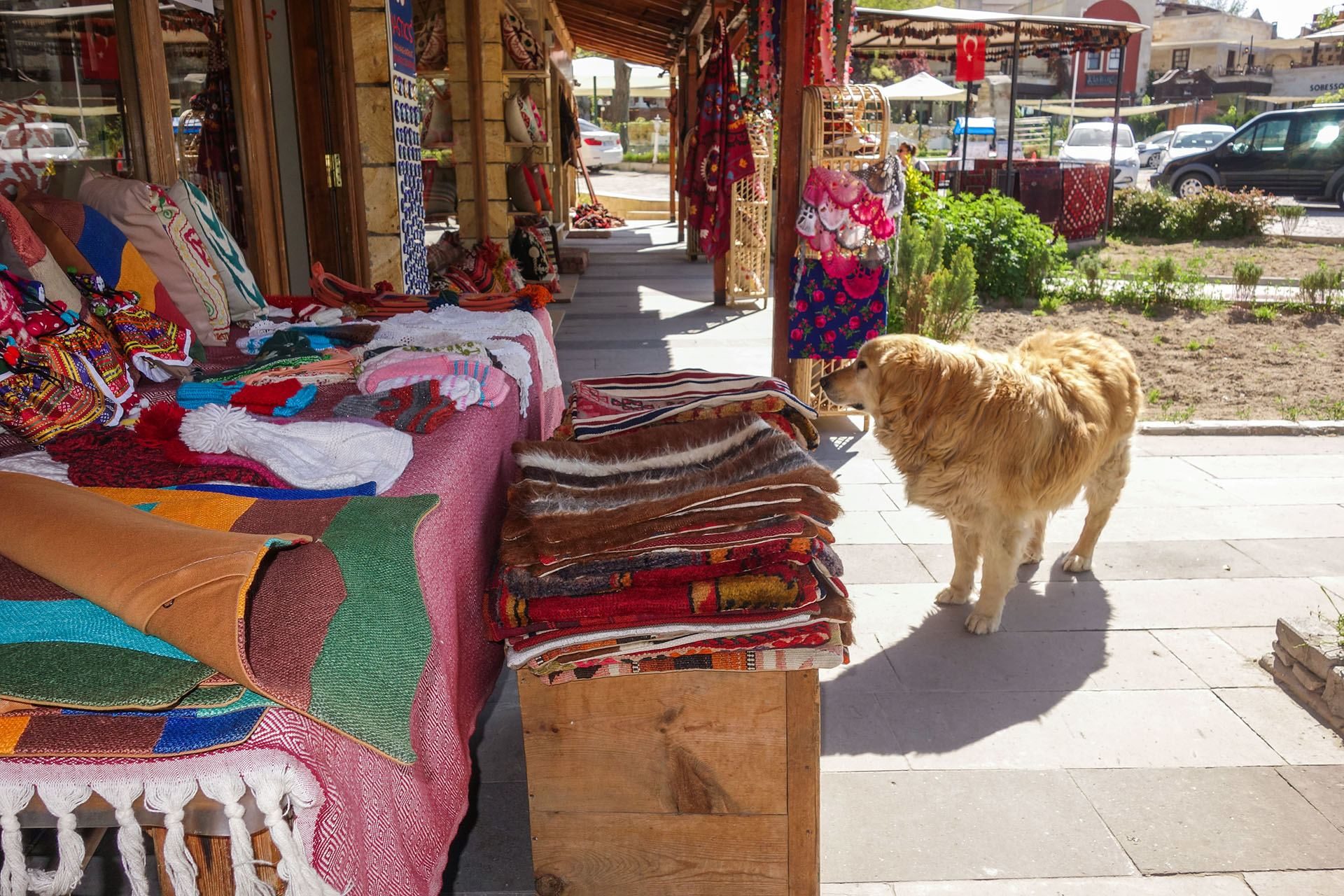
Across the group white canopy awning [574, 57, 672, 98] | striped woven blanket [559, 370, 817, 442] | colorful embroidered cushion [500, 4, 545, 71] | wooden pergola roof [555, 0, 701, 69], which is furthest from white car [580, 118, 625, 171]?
striped woven blanket [559, 370, 817, 442]

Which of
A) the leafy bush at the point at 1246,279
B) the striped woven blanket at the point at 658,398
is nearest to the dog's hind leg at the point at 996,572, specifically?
the striped woven blanket at the point at 658,398

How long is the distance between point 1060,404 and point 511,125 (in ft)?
23.8

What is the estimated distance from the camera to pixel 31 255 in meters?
2.43

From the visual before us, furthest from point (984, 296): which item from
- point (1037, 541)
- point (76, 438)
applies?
point (76, 438)

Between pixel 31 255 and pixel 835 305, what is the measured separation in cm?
399

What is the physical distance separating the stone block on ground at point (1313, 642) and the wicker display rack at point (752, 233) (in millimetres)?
7014

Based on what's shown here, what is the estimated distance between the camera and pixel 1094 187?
1429 centimetres

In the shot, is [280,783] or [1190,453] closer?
[280,783]

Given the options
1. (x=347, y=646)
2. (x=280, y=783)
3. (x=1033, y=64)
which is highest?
(x=1033, y=64)

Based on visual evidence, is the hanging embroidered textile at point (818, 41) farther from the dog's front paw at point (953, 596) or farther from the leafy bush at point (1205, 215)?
the leafy bush at point (1205, 215)

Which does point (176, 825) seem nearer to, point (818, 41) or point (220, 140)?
point (220, 140)

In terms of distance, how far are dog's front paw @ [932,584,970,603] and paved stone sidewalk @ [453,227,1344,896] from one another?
6 cm

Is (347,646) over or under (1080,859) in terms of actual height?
over

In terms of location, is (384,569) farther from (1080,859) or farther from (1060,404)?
(1060,404)
